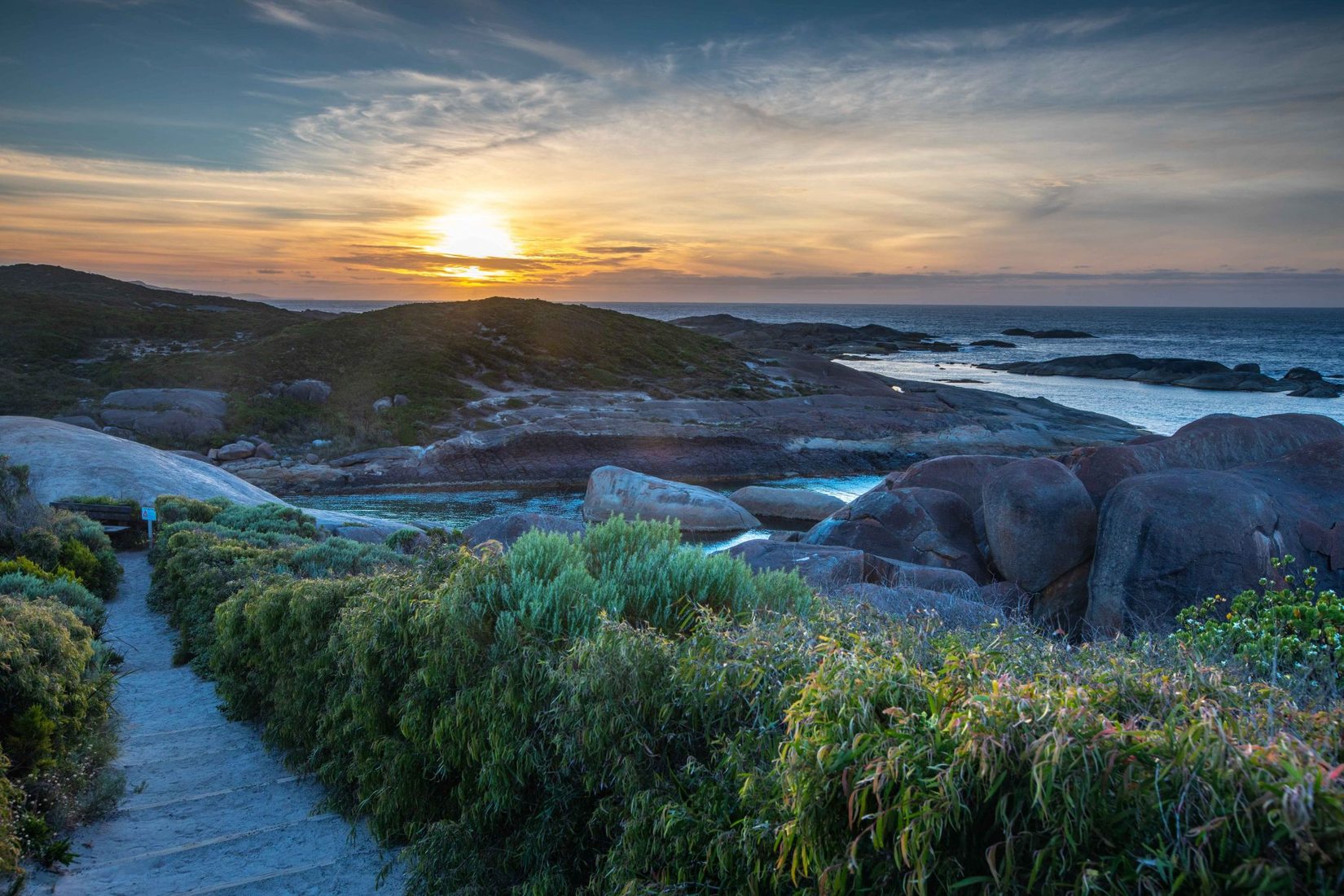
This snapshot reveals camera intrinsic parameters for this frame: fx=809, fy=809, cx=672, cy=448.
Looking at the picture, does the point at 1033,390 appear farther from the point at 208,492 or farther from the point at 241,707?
the point at 241,707

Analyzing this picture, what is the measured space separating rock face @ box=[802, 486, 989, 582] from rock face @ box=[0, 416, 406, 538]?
43.0 ft

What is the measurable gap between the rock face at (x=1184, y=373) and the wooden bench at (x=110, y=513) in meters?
76.2

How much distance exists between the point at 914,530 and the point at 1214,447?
723 centimetres

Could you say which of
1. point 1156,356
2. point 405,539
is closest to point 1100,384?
point 1156,356

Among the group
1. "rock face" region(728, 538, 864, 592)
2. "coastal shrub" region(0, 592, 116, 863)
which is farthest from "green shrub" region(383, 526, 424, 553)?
"coastal shrub" region(0, 592, 116, 863)

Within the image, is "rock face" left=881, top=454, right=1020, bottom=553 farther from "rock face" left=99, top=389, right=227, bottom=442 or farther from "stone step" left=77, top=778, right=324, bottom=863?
"rock face" left=99, top=389, right=227, bottom=442

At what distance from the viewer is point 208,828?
7387 mm

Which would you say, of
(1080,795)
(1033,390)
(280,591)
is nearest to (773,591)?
(1080,795)

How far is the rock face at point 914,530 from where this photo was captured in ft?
64.2

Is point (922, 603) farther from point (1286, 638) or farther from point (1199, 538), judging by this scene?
point (1199, 538)

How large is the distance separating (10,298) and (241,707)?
3037 inches

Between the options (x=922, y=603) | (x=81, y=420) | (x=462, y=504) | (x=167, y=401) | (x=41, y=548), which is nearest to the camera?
(x=922, y=603)

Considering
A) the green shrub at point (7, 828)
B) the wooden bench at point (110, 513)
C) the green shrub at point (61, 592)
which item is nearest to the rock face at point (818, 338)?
the wooden bench at point (110, 513)

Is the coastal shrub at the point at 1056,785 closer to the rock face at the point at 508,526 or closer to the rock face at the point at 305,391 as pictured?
the rock face at the point at 508,526
